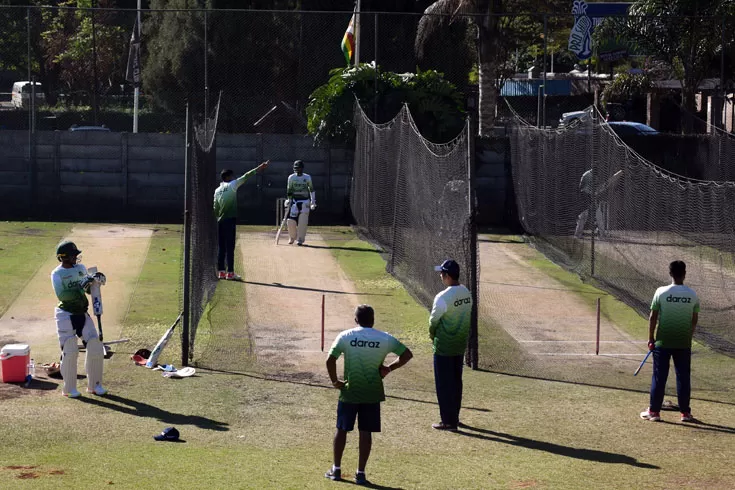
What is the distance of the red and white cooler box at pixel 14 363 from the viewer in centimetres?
1313

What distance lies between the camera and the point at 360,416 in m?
9.93

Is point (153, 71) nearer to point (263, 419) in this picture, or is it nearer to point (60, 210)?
point (60, 210)

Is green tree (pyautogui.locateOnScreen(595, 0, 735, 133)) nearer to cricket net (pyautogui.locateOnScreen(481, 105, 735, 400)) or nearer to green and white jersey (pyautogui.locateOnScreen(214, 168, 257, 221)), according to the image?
cricket net (pyautogui.locateOnScreen(481, 105, 735, 400))

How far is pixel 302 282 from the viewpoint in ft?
68.0

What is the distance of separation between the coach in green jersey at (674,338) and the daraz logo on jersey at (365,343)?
3.70 m

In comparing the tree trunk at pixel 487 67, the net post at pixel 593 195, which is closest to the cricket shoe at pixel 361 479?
the net post at pixel 593 195

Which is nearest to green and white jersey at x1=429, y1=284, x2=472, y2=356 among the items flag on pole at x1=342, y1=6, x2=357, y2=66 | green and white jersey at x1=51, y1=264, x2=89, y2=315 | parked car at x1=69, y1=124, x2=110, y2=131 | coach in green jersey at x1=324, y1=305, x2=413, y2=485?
coach in green jersey at x1=324, y1=305, x2=413, y2=485

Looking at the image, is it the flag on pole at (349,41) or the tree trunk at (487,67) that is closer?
the flag on pole at (349,41)

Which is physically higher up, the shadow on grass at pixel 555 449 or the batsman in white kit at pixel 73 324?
the batsman in white kit at pixel 73 324

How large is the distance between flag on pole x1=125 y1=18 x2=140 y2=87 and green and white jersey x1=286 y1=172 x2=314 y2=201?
9181 mm

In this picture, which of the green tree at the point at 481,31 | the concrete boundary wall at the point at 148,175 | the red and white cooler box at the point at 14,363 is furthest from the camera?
the green tree at the point at 481,31

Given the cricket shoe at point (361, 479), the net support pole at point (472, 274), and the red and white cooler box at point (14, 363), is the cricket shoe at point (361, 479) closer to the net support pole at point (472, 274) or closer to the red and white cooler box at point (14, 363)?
the net support pole at point (472, 274)

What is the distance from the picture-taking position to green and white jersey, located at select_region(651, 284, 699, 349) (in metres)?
12.1

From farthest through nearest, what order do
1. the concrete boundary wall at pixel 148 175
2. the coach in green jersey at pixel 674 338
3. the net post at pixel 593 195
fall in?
the concrete boundary wall at pixel 148 175 → the net post at pixel 593 195 → the coach in green jersey at pixel 674 338
